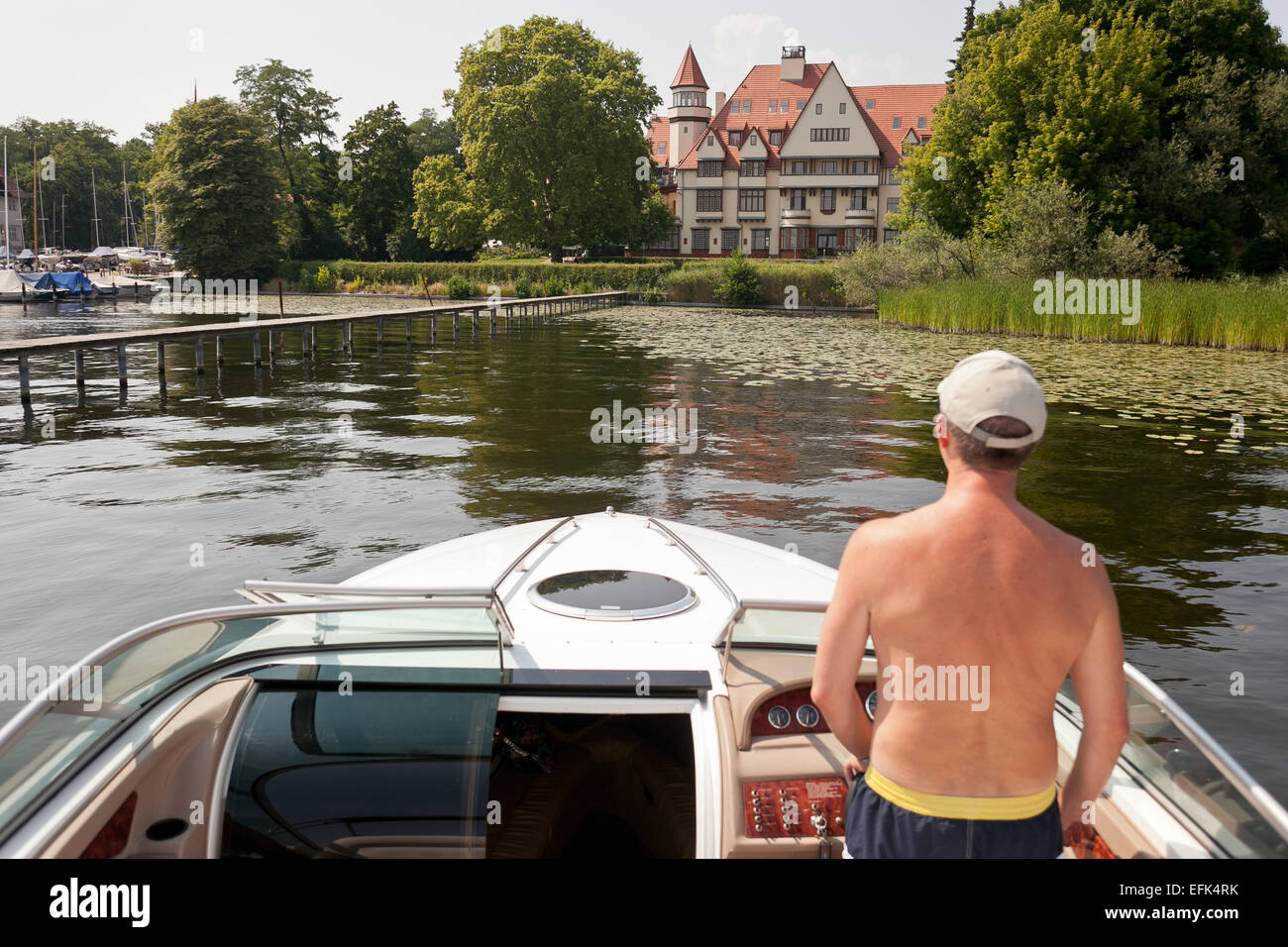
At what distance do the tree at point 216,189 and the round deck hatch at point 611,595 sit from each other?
241 ft

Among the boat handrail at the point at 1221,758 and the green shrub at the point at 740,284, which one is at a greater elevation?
the green shrub at the point at 740,284

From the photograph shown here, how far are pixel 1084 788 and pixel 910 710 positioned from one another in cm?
55

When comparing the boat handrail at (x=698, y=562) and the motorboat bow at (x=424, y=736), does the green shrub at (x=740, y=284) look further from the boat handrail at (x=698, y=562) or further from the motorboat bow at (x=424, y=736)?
the motorboat bow at (x=424, y=736)

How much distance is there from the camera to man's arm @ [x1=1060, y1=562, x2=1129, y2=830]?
246 cm

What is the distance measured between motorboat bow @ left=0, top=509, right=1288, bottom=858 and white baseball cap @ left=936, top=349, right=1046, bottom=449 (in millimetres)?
1164

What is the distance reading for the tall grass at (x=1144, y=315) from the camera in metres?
30.5

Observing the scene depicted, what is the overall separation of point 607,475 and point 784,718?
427 inches

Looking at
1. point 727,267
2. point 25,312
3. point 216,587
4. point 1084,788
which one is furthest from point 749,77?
point 1084,788

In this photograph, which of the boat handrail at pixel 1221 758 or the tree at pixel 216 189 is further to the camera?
the tree at pixel 216 189

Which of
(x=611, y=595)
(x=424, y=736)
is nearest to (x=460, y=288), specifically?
(x=611, y=595)

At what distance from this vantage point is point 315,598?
149 inches

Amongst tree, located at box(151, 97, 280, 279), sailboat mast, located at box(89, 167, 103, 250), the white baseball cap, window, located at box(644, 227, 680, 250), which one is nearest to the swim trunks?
the white baseball cap

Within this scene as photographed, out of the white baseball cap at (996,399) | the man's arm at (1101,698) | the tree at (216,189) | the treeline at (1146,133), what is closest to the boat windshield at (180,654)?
the white baseball cap at (996,399)

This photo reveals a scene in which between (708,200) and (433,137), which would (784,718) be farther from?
(433,137)
